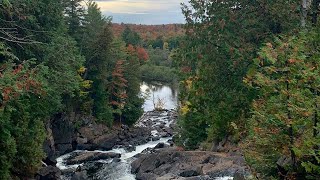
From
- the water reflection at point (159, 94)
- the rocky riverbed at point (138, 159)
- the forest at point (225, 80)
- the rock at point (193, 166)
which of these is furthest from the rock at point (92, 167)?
the water reflection at point (159, 94)

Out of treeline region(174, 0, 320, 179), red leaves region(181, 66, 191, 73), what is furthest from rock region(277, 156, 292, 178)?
red leaves region(181, 66, 191, 73)

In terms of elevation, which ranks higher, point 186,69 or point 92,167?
point 186,69

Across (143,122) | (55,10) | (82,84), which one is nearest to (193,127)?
(55,10)

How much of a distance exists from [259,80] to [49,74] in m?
16.9

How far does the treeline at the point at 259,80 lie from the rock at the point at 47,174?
864 cm

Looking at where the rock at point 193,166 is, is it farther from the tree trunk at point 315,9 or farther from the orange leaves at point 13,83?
the orange leaves at point 13,83

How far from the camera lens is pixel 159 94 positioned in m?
78.1

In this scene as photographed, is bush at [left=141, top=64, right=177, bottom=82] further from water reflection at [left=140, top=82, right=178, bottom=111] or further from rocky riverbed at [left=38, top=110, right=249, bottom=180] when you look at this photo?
rocky riverbed at [left=38, top=110, right=249, bottom=180]

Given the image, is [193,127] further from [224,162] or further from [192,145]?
[224,162]

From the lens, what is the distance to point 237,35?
18.3m

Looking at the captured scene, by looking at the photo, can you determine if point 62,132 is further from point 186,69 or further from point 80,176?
point 186,69

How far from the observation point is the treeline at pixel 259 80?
7.73 metres

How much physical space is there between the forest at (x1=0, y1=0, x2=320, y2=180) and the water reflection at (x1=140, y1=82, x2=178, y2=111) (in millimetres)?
33323

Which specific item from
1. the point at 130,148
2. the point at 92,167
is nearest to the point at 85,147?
the point at 130,148
